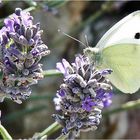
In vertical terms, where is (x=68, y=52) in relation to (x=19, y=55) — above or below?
below

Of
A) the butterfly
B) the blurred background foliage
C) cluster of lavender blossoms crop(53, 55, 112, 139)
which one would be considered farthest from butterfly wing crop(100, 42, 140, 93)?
the blurred background foliage

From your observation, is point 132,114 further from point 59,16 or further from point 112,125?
Answer: point 59,16

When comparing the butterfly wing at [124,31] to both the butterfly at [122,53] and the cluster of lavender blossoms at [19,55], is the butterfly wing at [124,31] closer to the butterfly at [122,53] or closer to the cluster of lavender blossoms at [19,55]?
the butterfly at [122,53]

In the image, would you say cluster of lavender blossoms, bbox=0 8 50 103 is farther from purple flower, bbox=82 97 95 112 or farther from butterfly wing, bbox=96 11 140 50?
butterfly wing, bbox=96 11 140 50

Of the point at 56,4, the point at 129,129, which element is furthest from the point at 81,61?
the point at 129,129

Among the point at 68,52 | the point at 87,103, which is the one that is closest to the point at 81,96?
the point at 87,103

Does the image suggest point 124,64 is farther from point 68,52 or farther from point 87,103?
point 68,52

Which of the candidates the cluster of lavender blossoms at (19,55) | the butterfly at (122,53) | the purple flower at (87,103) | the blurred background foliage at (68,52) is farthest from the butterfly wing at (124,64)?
the blurred background foliage at (68,52)
